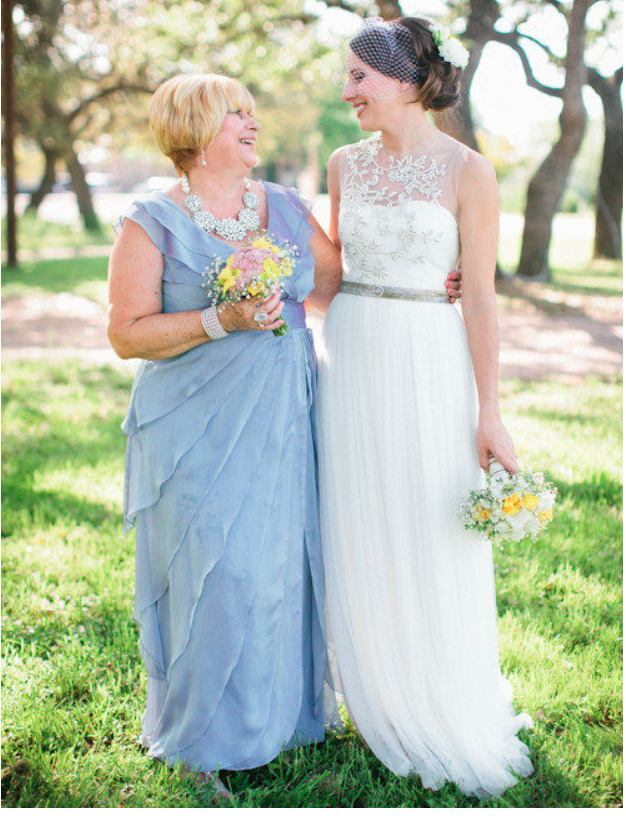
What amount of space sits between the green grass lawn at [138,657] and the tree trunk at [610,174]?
41.2 feet

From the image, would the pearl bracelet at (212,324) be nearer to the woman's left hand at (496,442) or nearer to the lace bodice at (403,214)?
the lace bodice at (403,214)

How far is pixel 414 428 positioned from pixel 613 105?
16.0 m

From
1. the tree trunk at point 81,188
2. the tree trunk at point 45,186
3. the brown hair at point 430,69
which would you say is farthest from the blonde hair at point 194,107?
the tree trunk at point 45,186

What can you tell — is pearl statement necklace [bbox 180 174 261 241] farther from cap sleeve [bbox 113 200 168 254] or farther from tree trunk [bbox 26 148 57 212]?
tree trunk [bbox 26 148 57 212]

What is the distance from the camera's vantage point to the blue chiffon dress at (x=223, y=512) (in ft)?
8.38

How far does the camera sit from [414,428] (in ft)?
8.83

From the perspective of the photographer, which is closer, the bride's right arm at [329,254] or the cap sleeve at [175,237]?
the cap sleeve at [175,237]

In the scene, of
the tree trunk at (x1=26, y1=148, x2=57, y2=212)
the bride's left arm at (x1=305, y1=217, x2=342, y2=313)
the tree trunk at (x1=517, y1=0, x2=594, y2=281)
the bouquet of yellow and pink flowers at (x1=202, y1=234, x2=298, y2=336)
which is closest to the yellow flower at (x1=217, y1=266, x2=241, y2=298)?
the bouquet of yellow and pink flowers at (x1=202, y1=234, x2=298, y2=336)

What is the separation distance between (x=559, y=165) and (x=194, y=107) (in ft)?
44.2

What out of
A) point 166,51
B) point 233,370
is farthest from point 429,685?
point 166,51

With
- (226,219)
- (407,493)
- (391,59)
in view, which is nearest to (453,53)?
(391,59)

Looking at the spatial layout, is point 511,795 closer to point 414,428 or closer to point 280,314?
point 414,428

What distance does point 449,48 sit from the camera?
2.57 metres

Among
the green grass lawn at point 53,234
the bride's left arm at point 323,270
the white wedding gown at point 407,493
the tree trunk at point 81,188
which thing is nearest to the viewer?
the white wedding gown at point 407,493
